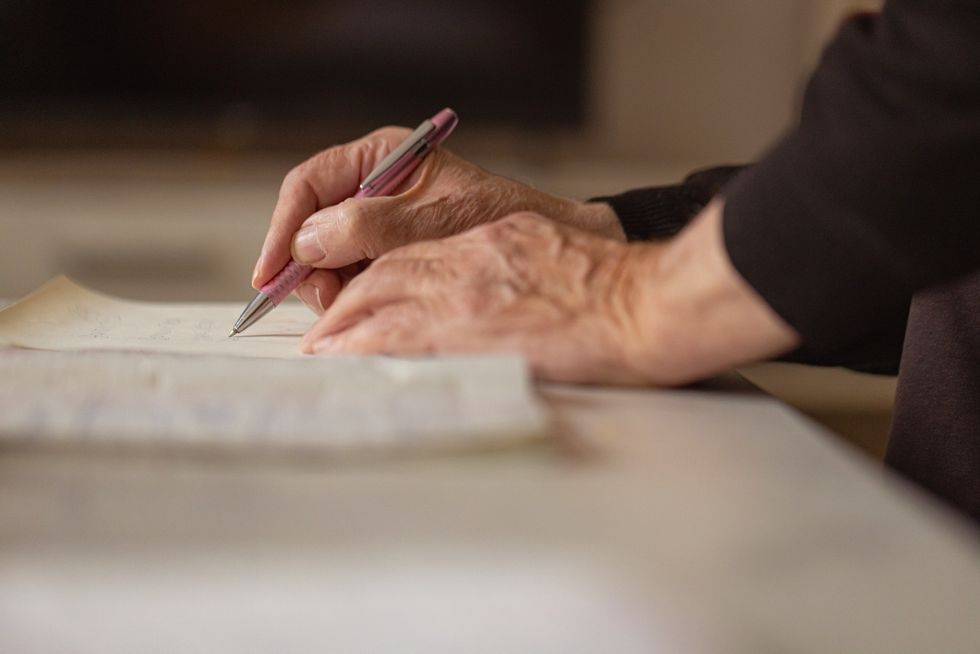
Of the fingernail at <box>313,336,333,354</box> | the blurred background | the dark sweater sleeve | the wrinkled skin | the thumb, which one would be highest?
the dark sweater sleeve

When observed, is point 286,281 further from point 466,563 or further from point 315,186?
point 466,563

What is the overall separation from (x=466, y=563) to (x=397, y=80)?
2.44 meters

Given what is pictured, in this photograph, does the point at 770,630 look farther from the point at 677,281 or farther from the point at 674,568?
the point at 677,281

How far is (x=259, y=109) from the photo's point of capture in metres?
2.61

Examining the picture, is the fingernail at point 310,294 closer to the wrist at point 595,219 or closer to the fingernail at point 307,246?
the fingernail at point 307,246

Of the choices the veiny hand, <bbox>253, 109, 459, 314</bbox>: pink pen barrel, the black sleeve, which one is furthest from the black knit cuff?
the veiny hand

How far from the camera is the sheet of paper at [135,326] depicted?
23.6 inches

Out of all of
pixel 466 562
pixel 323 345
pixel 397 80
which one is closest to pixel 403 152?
pixel 323 345

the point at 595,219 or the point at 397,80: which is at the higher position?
the point at 595,219

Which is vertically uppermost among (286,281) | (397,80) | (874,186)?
(874,186)

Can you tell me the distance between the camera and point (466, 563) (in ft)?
0.88

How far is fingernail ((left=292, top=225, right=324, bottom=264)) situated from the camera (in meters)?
0.70

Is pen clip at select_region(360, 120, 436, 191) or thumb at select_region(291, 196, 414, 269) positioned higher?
pen clip at select_region(360, 120, 436, 191)

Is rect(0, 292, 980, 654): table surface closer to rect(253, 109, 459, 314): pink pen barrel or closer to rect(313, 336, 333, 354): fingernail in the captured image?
rect(313, 336, 333, 354): fingernail
